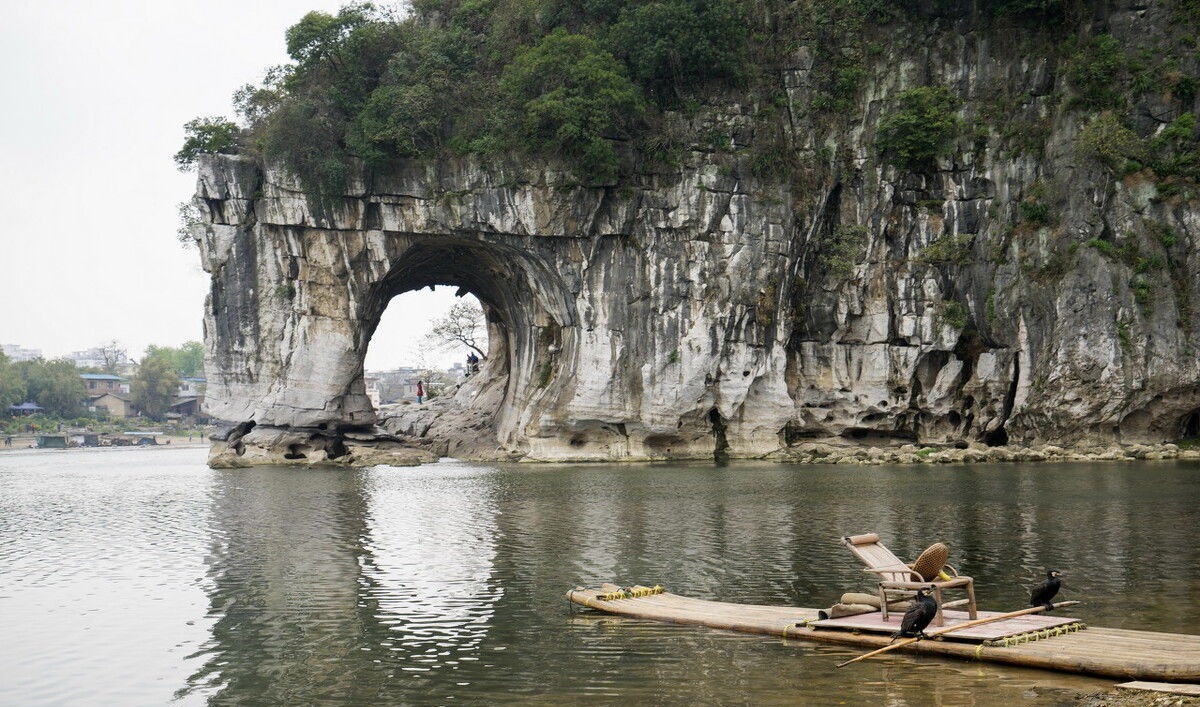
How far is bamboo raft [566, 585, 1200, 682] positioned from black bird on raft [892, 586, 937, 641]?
4.3 inches

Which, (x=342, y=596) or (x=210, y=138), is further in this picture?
(x=210, y=138)

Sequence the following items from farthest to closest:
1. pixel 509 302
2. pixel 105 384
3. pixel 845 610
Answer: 1. pixel 105 384
2. pixel 509 302
3. pixel 845 610

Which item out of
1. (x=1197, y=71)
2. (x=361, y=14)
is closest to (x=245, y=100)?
(x=361, y=14)

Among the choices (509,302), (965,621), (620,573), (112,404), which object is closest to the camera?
(965,621)

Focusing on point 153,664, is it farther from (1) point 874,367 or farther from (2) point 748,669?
(1) point 874,367

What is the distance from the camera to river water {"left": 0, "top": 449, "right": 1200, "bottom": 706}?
993 cm

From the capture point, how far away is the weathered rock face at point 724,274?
4116cm

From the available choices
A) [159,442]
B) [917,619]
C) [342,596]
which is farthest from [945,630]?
[159,442]

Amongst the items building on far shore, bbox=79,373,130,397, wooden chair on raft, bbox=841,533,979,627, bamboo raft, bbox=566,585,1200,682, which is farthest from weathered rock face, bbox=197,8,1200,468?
building on far shore, bbox=79,373,130,397

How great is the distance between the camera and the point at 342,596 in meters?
14.4

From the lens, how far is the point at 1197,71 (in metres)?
38.5

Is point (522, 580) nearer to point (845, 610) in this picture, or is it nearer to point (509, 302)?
point (845, 610)

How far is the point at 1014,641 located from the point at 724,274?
32.8m

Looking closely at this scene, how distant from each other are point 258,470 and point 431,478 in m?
9.12
